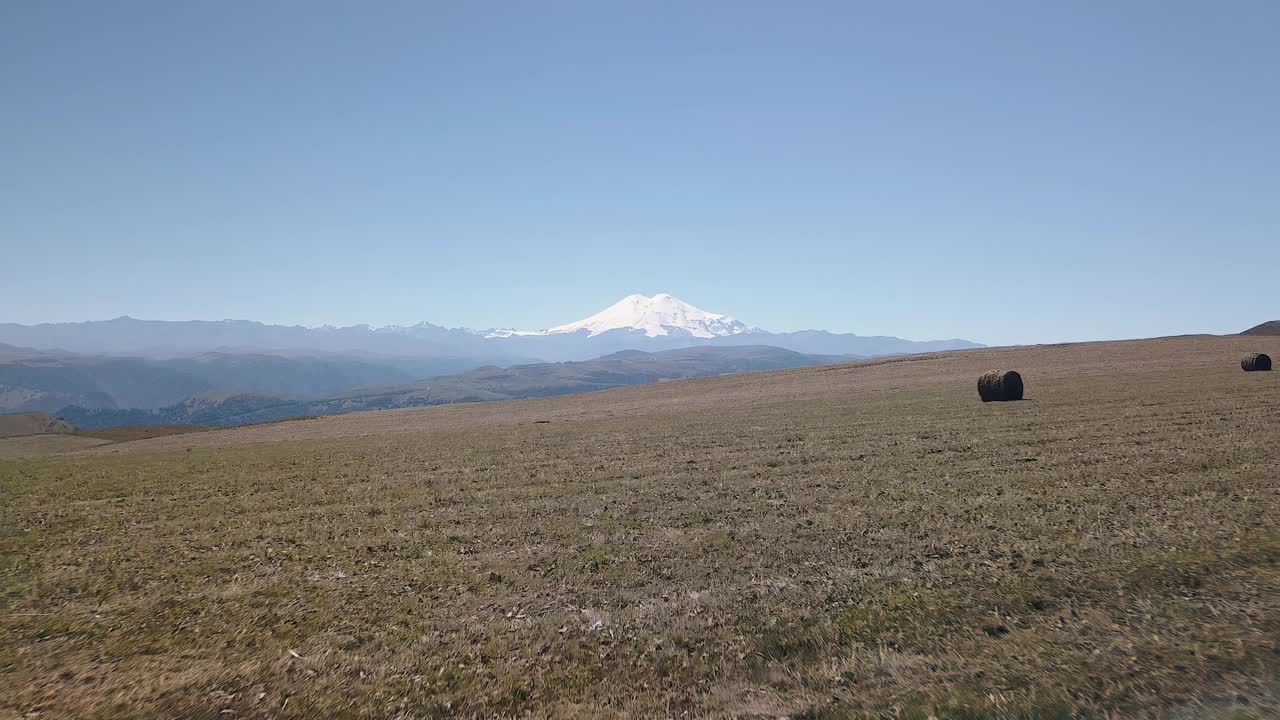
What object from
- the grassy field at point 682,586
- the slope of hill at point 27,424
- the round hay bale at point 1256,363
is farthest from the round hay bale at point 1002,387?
the slope of hill at point 27,424

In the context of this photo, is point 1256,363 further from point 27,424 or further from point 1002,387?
point 27,424

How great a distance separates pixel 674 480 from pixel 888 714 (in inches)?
497

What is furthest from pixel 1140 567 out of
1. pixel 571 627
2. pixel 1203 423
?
pixel 1203 423

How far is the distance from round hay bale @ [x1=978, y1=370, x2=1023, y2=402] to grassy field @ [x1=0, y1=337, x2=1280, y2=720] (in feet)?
45.6

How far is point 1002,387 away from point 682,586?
1318 inches

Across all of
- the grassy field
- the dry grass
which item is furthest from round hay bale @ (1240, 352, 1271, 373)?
the dry grass

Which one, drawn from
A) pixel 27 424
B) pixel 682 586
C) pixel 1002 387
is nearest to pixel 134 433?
pixel 27 424

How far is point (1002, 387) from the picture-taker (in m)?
36.9

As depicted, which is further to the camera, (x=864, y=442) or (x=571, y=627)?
(x=864, y=442)

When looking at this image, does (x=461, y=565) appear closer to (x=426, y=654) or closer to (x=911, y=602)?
(x=426, y=654)

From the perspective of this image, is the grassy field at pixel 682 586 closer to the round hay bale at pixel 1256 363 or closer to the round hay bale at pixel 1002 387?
the round hay bale at pixel 1002 387

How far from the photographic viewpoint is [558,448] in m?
28.4

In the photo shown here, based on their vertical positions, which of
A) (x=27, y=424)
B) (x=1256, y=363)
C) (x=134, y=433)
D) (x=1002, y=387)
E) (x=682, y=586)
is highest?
(x=1256, y=363)

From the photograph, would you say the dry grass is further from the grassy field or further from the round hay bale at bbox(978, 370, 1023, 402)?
the round hay bale at bbox(978, 370, 1023, 402)
